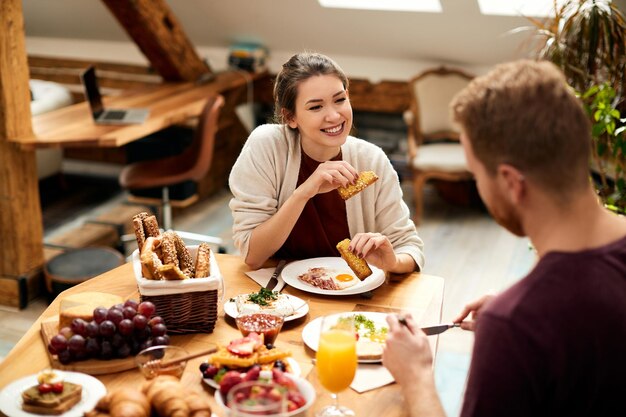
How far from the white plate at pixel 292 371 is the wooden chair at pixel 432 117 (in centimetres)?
378

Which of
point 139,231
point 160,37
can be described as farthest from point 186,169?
point 139,231

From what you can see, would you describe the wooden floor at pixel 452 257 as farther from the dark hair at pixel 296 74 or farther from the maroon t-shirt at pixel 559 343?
the maroon t-shirt at pixel 559 343

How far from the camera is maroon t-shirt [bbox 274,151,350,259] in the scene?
2.64m

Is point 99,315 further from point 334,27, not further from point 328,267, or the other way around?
point 334,27

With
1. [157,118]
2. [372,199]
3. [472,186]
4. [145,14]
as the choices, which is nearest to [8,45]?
[157,118]

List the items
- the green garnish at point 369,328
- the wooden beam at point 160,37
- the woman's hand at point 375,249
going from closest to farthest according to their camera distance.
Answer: the green garnish at point 369,328 → the woman's hand at point 375,249 → the wooden beam at point 160,37

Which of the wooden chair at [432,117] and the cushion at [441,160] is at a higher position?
the wooden chair at [432,117]

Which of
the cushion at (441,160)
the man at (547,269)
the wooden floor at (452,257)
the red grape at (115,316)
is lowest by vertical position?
the wooden floor at (452,257)

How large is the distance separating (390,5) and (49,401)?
4.61 metres

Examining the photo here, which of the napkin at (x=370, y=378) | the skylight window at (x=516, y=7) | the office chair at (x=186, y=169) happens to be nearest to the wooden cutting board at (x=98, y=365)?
the napkin at (x=370, y=378)

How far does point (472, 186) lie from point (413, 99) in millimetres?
793

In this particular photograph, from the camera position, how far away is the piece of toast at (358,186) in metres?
2.45

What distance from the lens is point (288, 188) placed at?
2654mm

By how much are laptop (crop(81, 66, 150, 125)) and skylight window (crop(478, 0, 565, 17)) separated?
239 centimetres
